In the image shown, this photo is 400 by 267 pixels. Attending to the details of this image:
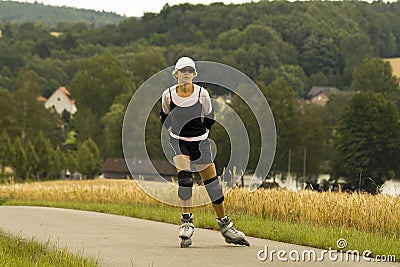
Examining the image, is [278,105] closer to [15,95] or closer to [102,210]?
[15,95]

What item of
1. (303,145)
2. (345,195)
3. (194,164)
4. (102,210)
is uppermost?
(194,164)

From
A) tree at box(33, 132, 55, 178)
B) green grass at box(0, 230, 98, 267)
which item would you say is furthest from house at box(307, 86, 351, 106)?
green grass at box(0, 230, 98, 267)

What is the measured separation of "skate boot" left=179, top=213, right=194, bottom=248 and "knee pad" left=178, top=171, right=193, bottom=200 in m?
0.23

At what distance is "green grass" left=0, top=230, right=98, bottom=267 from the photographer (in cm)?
753

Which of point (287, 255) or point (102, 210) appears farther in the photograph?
point (102, 210)

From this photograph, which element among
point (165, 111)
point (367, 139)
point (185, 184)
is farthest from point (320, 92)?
point (165, 111)

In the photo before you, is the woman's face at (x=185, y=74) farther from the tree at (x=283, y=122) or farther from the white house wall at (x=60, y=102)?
the white house wall at (x=60, y=102)

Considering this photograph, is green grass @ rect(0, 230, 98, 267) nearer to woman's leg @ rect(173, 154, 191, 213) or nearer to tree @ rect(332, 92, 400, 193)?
woman's leg @ rect(173, 154, 191, 213)

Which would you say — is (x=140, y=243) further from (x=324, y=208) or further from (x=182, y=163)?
(x=324, y=208)

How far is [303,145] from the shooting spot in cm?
8900

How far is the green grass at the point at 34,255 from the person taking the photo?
24.7ft

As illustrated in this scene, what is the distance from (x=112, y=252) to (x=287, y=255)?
1923 millimetres

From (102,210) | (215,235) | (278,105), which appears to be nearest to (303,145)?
(278,105)

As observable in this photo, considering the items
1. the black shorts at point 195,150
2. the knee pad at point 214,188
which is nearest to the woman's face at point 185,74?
the black shorts at point 195,150
